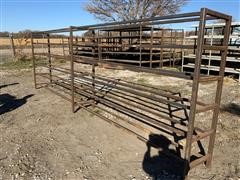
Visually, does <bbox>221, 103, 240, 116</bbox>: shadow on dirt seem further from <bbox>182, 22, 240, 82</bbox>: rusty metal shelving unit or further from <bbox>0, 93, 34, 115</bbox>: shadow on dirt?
<bbox>0, 93, 34, 115</bbox>: shadow on dirt

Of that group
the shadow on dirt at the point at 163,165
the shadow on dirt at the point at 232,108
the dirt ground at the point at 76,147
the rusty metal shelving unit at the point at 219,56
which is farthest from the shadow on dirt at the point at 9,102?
the rusty metal shelving unit at the point at 219,56

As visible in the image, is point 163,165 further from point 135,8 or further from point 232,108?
point 135,8

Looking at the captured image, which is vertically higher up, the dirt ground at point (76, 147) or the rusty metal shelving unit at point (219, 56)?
the rusty metal shelving unit at point (219, 56)

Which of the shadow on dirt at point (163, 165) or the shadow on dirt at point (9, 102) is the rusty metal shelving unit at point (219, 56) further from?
the shadow on dirt at point (9, 102)

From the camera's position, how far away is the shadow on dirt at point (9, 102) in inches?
168

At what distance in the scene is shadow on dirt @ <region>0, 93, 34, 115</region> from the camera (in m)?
4.27

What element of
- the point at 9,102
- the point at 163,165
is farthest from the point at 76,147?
the point at 9,102

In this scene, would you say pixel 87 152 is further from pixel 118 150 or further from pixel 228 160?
pixel 228 160

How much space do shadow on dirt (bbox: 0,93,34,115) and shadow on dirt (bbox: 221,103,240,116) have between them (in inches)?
167

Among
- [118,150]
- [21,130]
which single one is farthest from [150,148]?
[21,130]

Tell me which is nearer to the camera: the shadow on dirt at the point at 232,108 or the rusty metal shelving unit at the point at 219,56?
the shadow on dirt at the point at 232,108

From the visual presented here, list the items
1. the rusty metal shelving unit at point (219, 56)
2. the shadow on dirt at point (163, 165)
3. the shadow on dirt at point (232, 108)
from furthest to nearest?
the rusty metal shelving unit at point (219, 56) < the shadow on dirt at point (232, 108) < the shadow on dirt at point (163, 165)

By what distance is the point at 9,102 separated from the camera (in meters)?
4.72

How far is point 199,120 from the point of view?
3.73 meters
